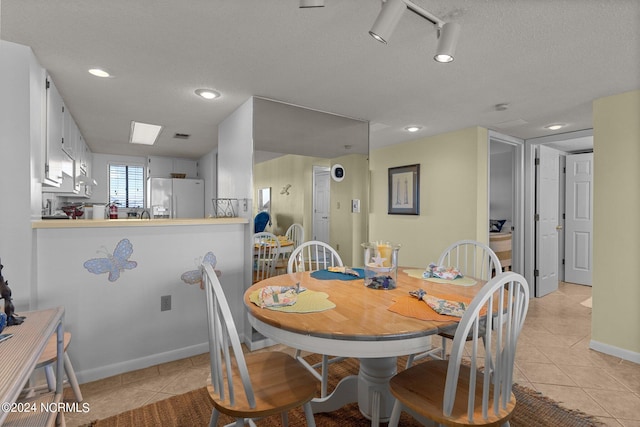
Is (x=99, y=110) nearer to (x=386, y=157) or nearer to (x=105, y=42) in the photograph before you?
(x=105, y=42)

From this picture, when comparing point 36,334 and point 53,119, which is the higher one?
point 53,119

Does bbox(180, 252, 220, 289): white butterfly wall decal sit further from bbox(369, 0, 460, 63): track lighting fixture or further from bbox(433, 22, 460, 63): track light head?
bbox(433, 22, 460, 63): track light head

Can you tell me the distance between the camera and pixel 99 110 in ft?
10.1

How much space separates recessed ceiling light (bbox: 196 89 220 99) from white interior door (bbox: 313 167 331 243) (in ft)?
3.73

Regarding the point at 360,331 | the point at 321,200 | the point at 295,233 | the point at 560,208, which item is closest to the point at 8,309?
the point at 360,331

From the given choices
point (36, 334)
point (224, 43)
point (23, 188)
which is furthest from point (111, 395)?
point (224, 43)

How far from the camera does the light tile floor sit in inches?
76.5

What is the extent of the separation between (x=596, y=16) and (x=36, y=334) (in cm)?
284

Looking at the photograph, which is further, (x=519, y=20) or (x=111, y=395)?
(x=111, y=395)

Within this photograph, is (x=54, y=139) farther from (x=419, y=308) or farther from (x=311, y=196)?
(x=419, y=308)

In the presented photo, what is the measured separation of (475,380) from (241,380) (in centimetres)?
87

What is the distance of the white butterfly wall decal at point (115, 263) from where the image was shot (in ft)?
7.42

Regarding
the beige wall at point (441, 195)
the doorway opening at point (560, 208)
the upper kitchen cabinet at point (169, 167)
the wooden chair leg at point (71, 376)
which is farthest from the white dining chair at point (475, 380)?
the upper kitchen cabinet at point (169, 167)

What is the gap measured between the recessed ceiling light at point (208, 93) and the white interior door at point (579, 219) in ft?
17.1
